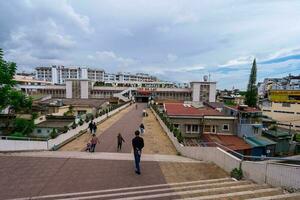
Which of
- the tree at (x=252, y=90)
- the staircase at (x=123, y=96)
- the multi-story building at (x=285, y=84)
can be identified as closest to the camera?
the multi-story building at (x=285, y=84)

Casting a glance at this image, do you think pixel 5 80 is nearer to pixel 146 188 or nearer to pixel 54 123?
pixel 54 123

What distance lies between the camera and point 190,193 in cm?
622

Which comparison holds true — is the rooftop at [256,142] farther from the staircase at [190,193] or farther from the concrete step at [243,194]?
the concrete step at [243,194]

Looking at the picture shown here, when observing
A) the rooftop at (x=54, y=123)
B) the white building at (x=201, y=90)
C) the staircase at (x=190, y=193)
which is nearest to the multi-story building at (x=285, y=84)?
the white building at (x=201, y=90)

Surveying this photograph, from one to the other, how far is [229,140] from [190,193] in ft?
68.1

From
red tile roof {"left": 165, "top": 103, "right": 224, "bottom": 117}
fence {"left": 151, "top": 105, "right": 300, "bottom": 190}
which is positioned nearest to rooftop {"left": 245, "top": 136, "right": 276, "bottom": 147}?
red tile roof {"left": 165, "top": 103, "right": 224, "bottom": 117}

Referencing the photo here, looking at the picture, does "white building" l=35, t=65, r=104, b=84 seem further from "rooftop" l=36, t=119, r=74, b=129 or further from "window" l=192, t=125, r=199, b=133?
"window" l=192, t=125, r=199, b=133

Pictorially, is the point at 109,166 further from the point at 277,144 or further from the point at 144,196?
the point at 277,144

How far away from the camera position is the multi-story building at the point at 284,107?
45.5 meters

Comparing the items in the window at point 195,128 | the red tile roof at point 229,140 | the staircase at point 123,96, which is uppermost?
the staircase at point 123,96

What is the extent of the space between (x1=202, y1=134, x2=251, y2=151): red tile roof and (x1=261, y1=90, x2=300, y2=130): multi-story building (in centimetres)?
2266

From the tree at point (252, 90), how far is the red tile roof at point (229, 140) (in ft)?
106

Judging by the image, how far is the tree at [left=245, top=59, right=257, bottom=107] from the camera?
56.2 meters

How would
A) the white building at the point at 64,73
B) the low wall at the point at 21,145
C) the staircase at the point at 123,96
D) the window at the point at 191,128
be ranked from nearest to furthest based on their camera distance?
1. the low wall at the point at 21,145
2. the window at the point at 191,128
3. the staircase at the point at 123,96
4. the white building at the point at 64,73
